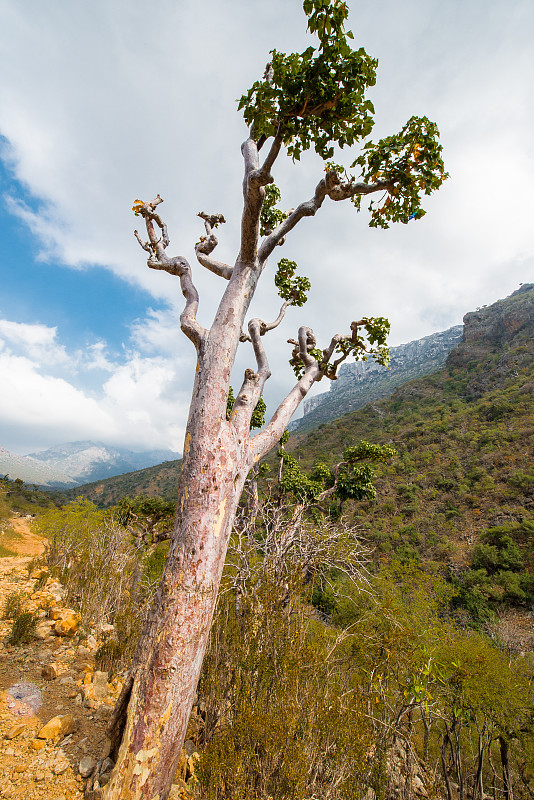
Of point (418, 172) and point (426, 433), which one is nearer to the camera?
point (418, 172)

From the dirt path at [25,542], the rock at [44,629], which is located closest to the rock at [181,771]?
the rock at [44,629]

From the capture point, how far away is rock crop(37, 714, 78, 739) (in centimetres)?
256

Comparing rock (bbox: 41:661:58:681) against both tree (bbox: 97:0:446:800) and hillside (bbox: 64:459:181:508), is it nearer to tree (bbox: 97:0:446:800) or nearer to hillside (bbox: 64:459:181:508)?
tree (bbox: 97:0:446:800)

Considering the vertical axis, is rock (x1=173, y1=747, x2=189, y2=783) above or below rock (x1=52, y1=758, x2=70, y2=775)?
below

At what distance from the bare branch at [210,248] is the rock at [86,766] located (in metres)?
4.70

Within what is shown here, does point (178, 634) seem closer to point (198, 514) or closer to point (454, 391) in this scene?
point (198, 514)

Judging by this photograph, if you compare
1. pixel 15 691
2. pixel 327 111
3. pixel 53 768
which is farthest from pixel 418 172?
pixel 15 691

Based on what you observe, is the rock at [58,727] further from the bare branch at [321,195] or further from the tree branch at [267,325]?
the bare branch at [321,195]

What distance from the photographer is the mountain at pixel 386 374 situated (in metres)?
76.1

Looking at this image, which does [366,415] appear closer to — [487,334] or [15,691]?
[487,334]

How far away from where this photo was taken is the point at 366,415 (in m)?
43.4

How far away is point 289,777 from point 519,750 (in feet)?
23.3

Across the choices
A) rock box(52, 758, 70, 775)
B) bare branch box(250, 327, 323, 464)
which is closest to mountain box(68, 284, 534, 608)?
bare branch box(250, 327, 323, 464)

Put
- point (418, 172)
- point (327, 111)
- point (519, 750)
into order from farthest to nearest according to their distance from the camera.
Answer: point (519, 750) → point (418, 172) → point (327, 111)
